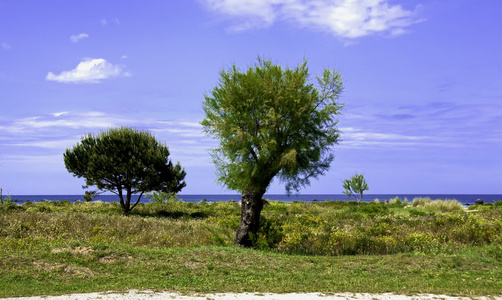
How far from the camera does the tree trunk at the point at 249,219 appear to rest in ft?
55.2

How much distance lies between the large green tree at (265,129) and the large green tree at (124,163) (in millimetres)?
19169

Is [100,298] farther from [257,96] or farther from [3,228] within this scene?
[3,228]

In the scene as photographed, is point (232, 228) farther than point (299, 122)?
Yes

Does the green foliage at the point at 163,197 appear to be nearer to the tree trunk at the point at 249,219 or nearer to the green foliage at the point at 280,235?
the green foliage at the point at 280,235

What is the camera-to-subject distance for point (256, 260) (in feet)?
43.4

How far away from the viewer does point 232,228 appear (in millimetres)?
19031

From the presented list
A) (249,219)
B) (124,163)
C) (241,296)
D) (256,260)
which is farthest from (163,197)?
(241,296)

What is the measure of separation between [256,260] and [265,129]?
17.6ft

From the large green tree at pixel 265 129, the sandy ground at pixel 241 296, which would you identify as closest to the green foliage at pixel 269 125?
the large green tree at pixel 265 129

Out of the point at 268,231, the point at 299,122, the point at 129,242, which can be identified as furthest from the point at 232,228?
the point at 299,122

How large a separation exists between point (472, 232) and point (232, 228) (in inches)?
421

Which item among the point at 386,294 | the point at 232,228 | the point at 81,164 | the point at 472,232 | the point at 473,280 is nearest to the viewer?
the point at 386,294

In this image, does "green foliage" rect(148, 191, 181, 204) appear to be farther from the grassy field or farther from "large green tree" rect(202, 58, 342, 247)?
"large green tree" rect(202, 58, 342, 247)

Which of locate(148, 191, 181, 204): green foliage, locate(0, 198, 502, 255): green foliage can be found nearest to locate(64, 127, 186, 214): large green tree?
locate(148, 191, 181, 204): green foliage
